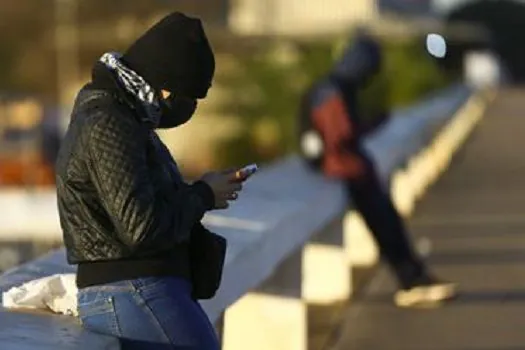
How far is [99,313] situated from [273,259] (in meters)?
3.03

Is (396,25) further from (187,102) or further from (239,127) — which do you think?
(187,102)

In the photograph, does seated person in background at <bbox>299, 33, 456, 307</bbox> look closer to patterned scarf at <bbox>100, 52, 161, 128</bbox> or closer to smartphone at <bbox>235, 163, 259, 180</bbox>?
smartphone at <bbox>235, 163, 259, 180</bbox>

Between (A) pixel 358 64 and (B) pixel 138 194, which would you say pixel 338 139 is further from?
(B) pixel 138 194

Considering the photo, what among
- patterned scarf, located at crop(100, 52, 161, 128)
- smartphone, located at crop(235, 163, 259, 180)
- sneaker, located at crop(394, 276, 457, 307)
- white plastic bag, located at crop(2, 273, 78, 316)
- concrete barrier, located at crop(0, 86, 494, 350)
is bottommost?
sneaker, located at crop(394, 276, 457, 307)

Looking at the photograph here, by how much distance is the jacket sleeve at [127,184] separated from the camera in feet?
15.1

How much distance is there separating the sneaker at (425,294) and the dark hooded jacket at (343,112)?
933 mm

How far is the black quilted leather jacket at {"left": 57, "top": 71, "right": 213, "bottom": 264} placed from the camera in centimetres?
462

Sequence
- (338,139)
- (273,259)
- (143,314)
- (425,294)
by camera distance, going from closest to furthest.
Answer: (143,314)
(273,259)
(425,294)
(338,139)

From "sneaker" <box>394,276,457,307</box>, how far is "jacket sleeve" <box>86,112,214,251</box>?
6050 millimetres

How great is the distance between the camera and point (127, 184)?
4.61 metres

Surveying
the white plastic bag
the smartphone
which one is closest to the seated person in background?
the smartphone

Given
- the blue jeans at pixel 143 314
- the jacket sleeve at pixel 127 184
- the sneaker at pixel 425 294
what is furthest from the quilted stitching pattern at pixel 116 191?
the sneaker at pixel 425 294

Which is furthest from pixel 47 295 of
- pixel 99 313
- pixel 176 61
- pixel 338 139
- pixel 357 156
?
pixel 357 156

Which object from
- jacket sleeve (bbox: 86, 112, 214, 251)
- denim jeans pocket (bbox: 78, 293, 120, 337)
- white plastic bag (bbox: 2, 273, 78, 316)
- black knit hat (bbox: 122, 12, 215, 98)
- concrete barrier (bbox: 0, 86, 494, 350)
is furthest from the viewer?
concrete barrier (bbox: 0, 86, 494, 350)
